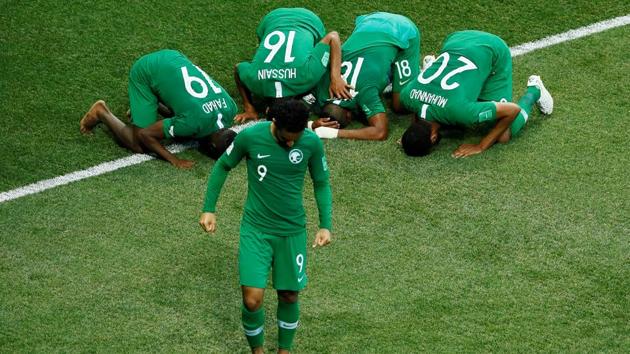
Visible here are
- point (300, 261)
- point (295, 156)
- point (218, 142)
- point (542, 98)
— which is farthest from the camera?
point (542, 98)

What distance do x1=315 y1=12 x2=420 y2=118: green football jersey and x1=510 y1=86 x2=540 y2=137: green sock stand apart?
3.14 feet

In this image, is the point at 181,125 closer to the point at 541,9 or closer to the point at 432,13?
the point at 432,13

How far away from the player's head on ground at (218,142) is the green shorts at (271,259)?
2549 mm

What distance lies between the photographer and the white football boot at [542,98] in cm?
1205

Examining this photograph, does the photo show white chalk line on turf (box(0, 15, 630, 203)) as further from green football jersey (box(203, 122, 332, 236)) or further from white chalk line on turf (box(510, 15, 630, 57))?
green football jersey (box(203, 122, 332, 236))

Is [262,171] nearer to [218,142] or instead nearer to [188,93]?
[218,142]

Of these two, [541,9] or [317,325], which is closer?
[317,325]

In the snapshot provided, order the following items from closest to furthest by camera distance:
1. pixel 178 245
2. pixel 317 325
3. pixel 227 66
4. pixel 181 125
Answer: pixel 317 325 < pixel 178 245 < pixel 181 125 < pixel 227 66

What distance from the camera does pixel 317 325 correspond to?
31.4 ft

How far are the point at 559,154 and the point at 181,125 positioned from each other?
10.2 ft

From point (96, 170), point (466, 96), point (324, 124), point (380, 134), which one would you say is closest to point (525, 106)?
point (466, 96)

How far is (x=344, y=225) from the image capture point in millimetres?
10695

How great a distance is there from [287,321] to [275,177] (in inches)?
37.9

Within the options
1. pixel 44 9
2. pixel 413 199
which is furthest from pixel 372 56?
pixel 44 9
